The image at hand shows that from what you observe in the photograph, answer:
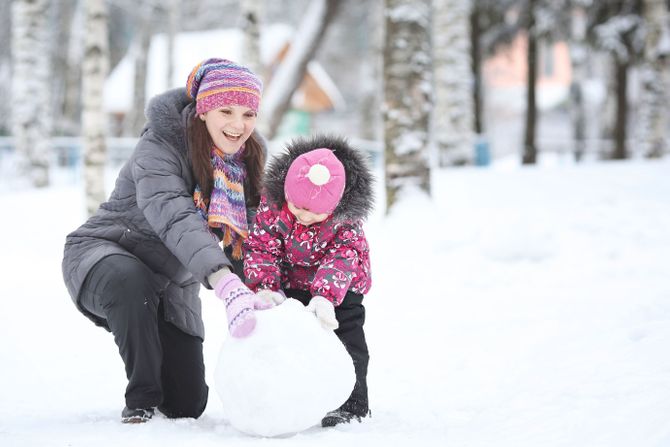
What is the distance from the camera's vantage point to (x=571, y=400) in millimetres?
2996

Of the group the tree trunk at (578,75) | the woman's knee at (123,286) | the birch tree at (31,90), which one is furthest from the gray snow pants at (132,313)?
the tree trunk at (578,75)

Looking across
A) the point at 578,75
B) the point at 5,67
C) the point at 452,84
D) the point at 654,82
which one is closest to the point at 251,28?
the point at 452,84

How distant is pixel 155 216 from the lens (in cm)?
261

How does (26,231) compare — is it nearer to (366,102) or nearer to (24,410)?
(24,410)

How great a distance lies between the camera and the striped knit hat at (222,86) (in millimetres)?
2773

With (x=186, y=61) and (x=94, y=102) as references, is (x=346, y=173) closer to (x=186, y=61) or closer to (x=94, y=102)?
(x=94, y=102)

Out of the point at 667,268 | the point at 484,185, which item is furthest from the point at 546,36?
the point at 667,268

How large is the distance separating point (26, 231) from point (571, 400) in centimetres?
651

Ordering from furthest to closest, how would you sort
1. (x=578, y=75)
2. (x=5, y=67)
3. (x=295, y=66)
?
(x=5, y=67) → (x=578, y=75) → (x=295, y=66)

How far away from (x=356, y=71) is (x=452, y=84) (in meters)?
19.0

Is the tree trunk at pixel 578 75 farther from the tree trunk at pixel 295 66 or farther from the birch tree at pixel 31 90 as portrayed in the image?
the birch tree at pixel 31 90

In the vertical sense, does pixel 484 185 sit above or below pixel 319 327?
above

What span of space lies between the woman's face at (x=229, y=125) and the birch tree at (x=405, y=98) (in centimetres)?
414

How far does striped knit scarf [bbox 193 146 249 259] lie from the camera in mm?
2773
